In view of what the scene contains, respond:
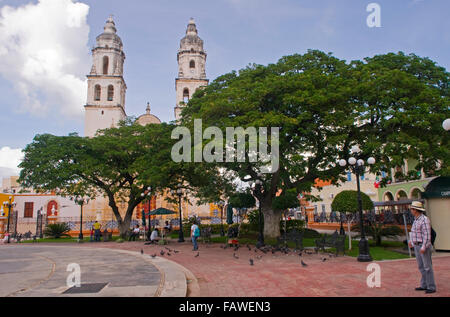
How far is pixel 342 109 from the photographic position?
48.3 feet

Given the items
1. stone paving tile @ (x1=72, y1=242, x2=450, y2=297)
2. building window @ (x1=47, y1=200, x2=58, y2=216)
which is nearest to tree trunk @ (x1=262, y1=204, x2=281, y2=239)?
stone paving tile @ (x1=72, y1=242, x2=450, y2=297)

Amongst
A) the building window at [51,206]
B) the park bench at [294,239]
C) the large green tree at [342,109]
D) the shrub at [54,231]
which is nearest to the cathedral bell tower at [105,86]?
A: the building window at [51,206]

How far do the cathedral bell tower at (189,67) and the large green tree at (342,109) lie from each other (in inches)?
1201

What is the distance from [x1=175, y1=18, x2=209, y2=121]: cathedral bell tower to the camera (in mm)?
47094

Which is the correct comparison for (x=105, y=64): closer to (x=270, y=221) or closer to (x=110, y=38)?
(x=110, y=38)

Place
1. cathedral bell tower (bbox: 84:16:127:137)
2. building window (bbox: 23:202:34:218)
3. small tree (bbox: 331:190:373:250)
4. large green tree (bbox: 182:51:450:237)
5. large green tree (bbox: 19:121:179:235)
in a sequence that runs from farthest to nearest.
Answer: building window (bbox: 23:202:34:218) < cathedral bell tower (bbox: 84:16:127:137) < large green tree (bbox: 19:121:179:235) < small tree (bbox: 331:190:373:250) < large green tree (bbox: 182:51:450:237)

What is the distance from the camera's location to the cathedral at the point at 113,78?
143 feet

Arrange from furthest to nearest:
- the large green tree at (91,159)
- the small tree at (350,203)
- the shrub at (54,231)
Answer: the shrub at (54,231) → the large green tree at (91,159) → the small tree at (350,203)

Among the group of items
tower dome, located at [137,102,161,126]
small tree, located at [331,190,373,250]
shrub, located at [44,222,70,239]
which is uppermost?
tower dome, located at [137,102,161,126]

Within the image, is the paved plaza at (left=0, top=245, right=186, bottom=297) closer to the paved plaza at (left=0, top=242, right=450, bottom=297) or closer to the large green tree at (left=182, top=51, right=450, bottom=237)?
the paved plaza at (left=0, top=242, right=450, bottom=297)

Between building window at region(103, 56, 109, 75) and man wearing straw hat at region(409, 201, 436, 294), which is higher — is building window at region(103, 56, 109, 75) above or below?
Answer: above

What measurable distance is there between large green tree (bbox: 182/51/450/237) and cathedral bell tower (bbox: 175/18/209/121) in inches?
1201

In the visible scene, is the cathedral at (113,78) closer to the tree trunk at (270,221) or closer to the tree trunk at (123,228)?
the tree trunk at (123,228)
